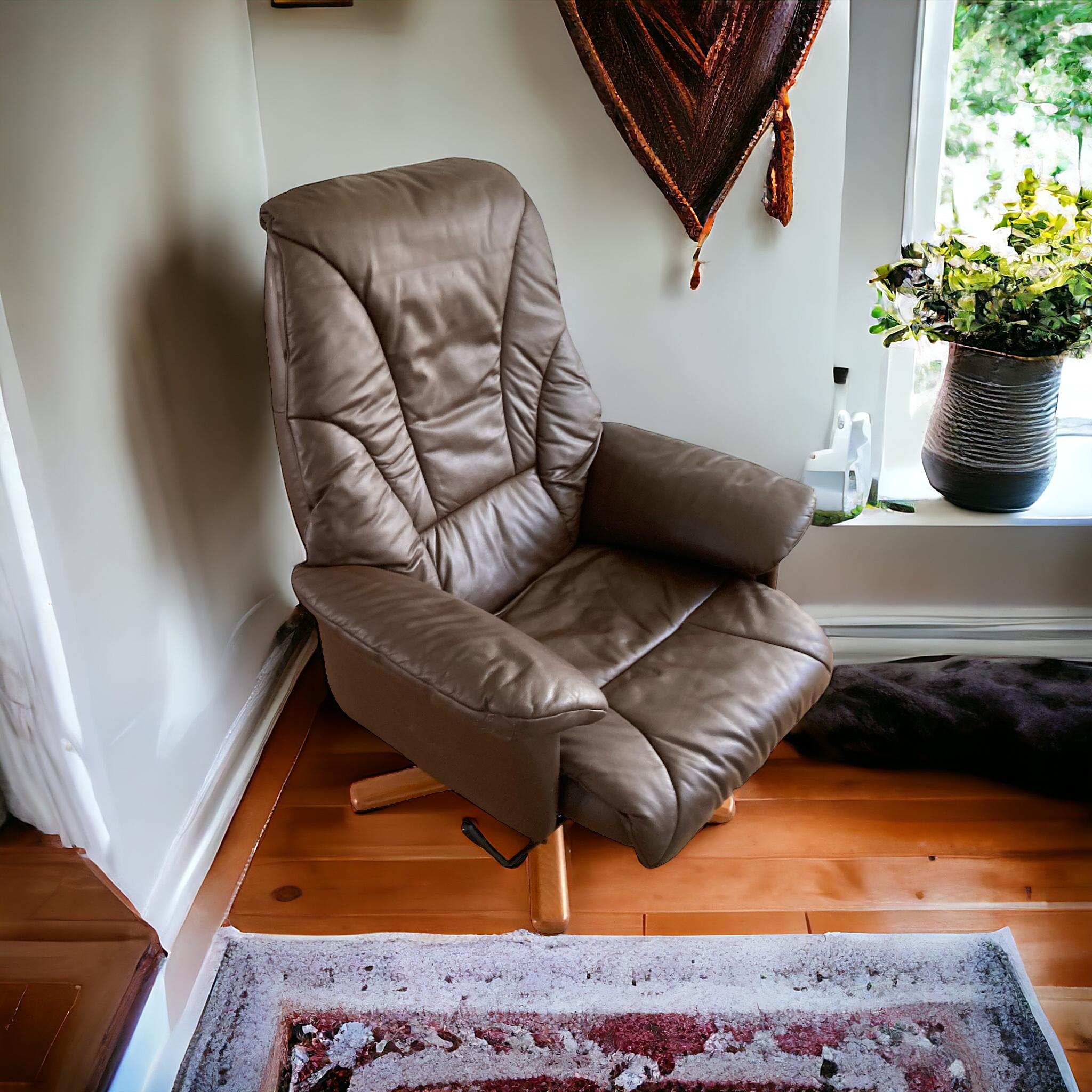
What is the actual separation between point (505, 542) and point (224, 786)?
0.68 metres

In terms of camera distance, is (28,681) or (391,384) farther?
(391,384)

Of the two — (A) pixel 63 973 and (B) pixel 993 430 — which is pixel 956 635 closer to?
(B) pixel 993 430

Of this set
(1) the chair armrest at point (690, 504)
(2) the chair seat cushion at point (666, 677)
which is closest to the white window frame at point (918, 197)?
(1) the chair armrest at point (690, 504)

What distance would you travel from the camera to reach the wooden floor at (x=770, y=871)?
5.18 ft

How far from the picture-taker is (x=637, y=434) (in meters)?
1.90

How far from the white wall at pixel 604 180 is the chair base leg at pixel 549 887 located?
94 centimetres

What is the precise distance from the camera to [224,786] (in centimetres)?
179

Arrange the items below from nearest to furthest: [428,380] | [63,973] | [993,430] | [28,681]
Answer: [63,973] → [28,681] → [428,380] → [993,430]

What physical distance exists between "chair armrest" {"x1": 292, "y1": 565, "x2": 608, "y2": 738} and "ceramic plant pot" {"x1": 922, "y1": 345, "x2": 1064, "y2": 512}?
1.11 meters

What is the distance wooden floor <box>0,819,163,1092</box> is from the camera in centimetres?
92

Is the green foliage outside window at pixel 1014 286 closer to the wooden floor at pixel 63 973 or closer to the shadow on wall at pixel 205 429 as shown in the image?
the shadow on wall at pixel 205 429

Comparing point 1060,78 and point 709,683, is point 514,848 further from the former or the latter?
point 1060,78

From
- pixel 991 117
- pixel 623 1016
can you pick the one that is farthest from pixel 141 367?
pixel 991 117

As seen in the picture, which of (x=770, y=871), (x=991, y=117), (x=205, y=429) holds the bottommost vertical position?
(x=770, y=871)
